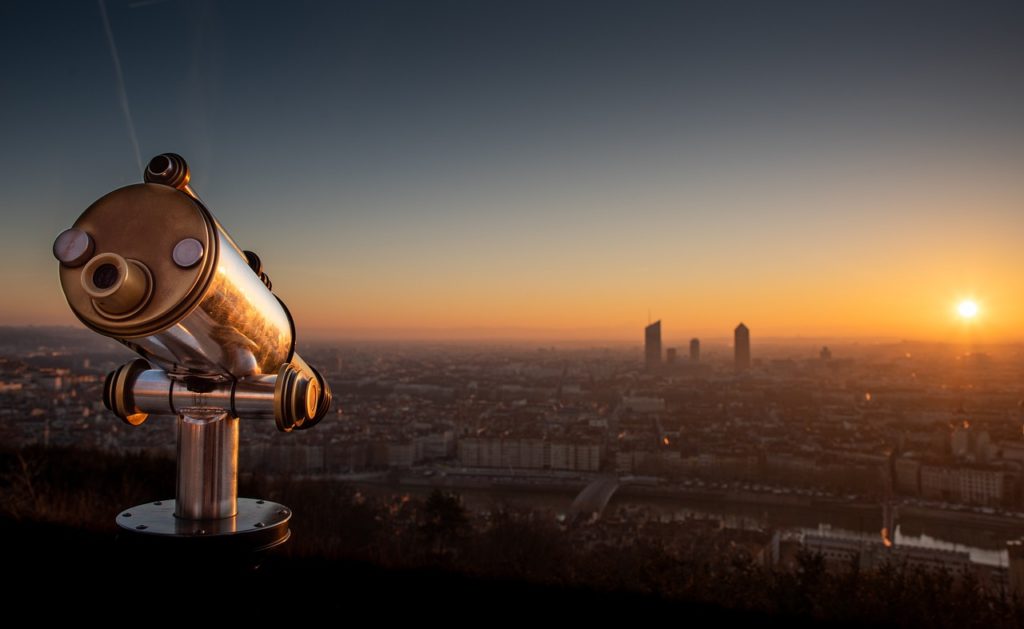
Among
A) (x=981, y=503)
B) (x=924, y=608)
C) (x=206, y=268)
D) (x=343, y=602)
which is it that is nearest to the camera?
(x=206, y=268)

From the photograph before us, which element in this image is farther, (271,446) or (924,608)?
(271,446)

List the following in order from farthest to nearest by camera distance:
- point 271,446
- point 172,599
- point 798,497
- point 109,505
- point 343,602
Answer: point 271,446 < point 798,497 < point 109,505 < point 343,602 < point 172,599

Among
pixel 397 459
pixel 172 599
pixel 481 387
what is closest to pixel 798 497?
pixel 397 459

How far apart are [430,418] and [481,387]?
5.33 m

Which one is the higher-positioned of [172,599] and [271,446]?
[172,599]

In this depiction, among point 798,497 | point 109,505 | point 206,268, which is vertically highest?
point 206,268

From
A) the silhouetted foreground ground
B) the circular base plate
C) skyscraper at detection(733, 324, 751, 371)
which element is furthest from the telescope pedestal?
skyscraper at detection(733, 324, 751, 371)

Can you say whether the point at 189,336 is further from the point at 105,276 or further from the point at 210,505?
the point at 210,505

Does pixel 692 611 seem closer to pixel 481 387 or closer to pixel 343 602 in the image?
pixel 343 602

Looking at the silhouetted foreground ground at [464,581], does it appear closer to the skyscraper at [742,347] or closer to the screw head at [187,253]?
the screw head at [187,253]

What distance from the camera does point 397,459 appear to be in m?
15.3

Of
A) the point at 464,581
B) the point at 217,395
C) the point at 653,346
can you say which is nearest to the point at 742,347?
the point at 653,346

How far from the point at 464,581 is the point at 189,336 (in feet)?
10.4

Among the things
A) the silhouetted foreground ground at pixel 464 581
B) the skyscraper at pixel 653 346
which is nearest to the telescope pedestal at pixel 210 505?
the silhouetted foreground ground at pixel 464 581
